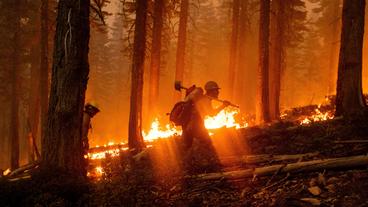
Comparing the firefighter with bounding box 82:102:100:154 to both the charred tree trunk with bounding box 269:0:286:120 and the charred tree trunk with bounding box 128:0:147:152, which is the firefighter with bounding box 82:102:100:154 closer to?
the charred tree trunk with bounding box 128:0:147:152

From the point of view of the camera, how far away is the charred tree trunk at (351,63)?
1077 centimetres

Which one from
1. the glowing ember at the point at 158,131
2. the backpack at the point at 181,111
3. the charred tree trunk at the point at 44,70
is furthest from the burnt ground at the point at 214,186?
the charred tree trunk at the point at 44,70

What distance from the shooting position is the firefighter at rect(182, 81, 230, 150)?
882 cm

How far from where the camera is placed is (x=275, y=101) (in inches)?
778

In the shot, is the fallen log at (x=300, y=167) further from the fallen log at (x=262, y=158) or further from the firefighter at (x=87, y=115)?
the firefighter at (x=87, y=115)

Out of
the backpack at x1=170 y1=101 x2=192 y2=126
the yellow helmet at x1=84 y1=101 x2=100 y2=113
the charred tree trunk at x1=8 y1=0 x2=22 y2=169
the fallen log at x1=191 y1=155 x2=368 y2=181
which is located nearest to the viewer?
the fallen log at x1=191 y1=155 x2=368 y2=181

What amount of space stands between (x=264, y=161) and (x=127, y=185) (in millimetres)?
2763

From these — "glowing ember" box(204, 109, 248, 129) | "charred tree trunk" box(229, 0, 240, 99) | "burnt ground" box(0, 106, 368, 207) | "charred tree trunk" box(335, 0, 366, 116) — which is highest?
"charred tree trunk" box(229, 0, 240, 99)

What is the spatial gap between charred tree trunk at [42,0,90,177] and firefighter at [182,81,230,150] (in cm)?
257

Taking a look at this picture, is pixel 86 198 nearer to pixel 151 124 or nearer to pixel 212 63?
pixel 151 124

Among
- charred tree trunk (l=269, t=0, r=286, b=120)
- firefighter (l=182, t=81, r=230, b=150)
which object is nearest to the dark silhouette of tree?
charred tree trunk (l=269, t=0, r=286, b=120)

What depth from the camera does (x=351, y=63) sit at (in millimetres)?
10820

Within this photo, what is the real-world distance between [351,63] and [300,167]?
5.66m

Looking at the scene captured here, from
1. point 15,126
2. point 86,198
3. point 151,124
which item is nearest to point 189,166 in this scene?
point 86,198
